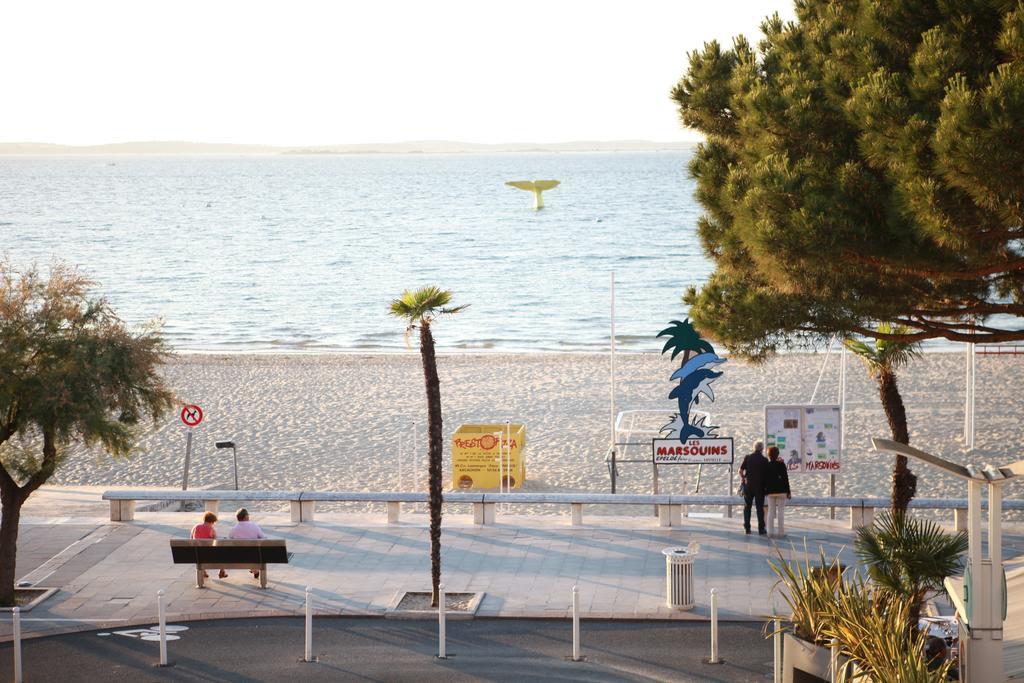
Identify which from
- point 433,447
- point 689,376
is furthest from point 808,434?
point 433,447

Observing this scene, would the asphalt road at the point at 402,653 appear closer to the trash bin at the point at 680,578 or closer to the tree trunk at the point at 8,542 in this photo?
the trash bin at the point at 680,578

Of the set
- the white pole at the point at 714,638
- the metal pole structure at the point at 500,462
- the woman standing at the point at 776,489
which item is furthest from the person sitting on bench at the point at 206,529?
the woman standing at the point at 776,489

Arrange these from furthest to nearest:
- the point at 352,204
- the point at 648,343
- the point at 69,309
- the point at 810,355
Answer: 1. the point at 352,204
2. the point at 648,343
3. the point at 810,355
4. the point at 69,309

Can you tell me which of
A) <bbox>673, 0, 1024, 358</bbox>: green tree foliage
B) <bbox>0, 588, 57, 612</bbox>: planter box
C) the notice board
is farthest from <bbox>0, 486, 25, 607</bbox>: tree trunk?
the notice board

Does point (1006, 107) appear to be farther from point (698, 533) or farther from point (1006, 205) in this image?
point (698, 533)

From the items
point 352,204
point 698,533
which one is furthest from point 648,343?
point 352,204

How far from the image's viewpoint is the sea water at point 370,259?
54.4 metres

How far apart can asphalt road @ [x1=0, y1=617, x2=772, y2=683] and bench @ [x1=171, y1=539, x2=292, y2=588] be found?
3.50 ft

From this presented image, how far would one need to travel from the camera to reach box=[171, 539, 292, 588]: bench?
46.6 feet

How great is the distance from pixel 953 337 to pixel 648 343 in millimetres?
34545

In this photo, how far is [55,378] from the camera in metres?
13.7

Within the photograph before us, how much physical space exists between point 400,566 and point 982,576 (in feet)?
28.3

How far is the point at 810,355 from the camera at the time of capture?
37.5 m

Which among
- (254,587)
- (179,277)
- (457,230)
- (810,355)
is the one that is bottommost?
(254,587)
